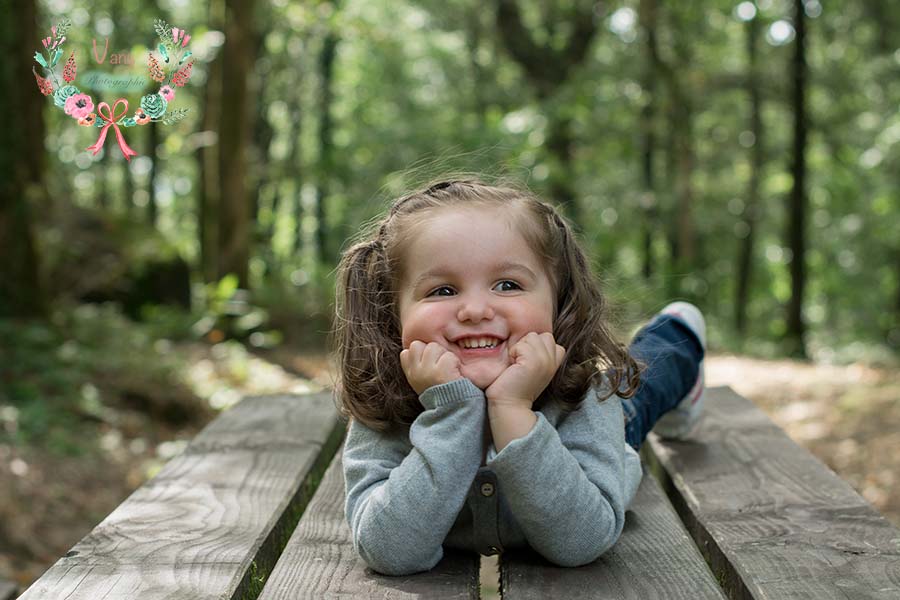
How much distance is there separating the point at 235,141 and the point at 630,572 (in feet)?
28.5

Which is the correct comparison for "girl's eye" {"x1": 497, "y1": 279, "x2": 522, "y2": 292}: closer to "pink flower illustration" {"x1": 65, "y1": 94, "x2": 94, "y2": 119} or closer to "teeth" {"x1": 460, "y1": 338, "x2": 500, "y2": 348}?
"teeth" {"x1": 460, "y1": 338, "x2": 500, "y2": 348}

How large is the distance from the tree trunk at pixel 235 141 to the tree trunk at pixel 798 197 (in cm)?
849

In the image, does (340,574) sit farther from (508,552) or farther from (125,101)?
(125,101)

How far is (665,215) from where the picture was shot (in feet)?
61.9

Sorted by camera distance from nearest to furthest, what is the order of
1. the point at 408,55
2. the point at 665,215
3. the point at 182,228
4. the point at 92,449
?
1. the point at 92,449
2. the point at 665,215
3. the point at 408,55
4. the point at 182,228

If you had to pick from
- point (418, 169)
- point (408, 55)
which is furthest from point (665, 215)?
point (418, 169)

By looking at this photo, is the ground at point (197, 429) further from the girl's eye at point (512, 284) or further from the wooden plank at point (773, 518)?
the girl's eye at point (512, 284)

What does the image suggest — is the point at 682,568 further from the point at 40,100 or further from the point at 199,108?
the point at 199,108

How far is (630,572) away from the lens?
1867mm

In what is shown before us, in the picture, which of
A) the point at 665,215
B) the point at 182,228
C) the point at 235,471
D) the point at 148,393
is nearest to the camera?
the point at 235,471

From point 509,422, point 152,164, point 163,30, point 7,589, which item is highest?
point 163,30

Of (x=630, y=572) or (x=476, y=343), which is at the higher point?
(x=476, y=343)

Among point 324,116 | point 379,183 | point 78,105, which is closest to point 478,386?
point 78,105

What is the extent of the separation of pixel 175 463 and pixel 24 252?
4783mm
